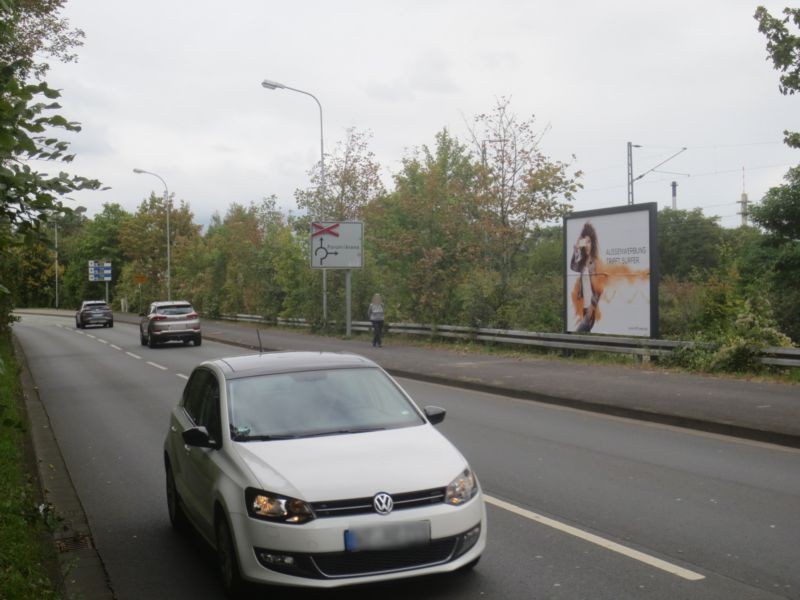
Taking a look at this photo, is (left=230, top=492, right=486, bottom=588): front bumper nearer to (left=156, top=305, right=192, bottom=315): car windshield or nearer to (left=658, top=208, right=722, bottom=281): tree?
(left=156, top=305, right=192, bottom=315): car windshield

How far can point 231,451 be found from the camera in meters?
5.42

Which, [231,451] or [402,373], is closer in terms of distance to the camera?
[231,451]

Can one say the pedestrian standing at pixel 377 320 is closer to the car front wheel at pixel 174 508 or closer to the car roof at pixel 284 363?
the car front wheel at pixel 174 508

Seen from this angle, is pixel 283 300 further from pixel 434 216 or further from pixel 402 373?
pixel 402 373

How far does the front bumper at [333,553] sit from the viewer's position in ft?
15.2

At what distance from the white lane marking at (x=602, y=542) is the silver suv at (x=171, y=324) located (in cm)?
2510

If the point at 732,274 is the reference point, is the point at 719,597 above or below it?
below

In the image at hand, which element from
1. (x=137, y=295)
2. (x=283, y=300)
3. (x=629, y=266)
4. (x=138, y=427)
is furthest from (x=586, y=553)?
(x=137, y=295)

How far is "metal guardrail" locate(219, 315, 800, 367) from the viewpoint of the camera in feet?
52.6

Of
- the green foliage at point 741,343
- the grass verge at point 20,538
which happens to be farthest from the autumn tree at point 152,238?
the grass verge at point 20,538

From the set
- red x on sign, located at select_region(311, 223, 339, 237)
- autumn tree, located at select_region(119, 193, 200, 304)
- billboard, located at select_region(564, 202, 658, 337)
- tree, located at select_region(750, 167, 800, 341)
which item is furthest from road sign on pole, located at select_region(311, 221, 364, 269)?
autumn tree, located at select_region(119, 193, 200, 304)

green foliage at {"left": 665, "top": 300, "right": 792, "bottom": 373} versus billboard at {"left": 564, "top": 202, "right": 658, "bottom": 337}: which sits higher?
billboard at {"left": 564, "top": 202, "right": 658, "bottom": 337}

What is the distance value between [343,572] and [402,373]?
48.6 feet

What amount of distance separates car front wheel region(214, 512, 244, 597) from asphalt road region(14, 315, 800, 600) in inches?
8.5
